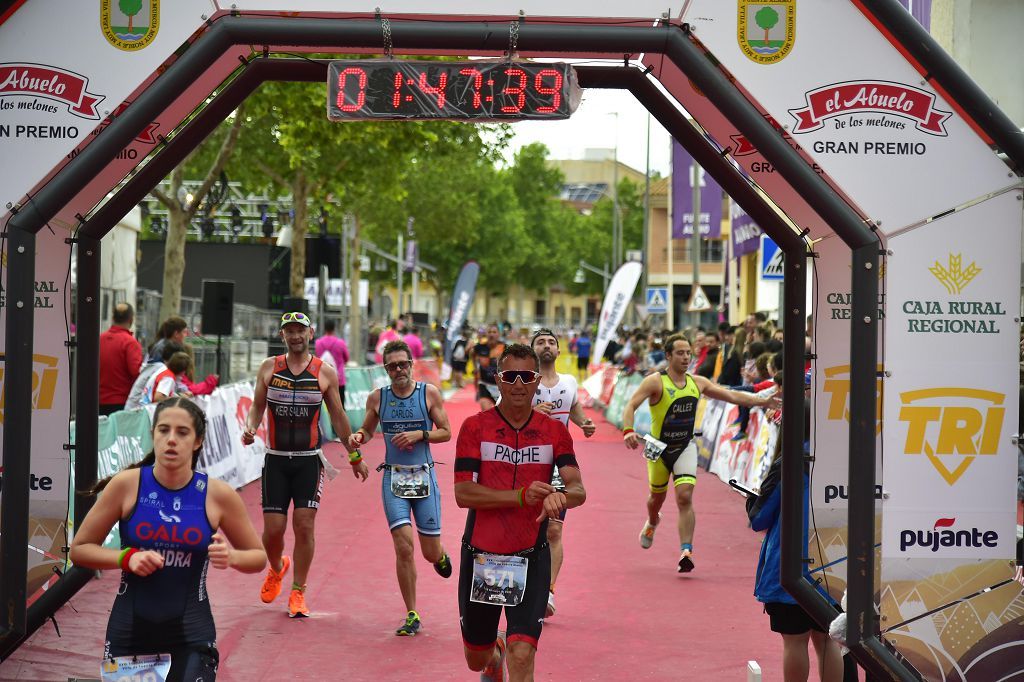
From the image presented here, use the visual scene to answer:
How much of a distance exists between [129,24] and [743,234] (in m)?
A: 24.4

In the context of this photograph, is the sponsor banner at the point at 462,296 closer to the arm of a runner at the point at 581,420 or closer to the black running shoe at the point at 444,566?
the arm of a runner at the point at 581,420

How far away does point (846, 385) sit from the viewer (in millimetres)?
7961

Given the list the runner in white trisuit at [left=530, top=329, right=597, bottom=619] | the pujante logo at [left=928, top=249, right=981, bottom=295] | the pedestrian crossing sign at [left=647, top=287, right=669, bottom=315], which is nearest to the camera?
the pujante logo at [left=928, top=249, right=981, bottom=295]

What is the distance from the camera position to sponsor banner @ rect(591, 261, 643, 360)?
3083 cm

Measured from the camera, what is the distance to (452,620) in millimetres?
9633

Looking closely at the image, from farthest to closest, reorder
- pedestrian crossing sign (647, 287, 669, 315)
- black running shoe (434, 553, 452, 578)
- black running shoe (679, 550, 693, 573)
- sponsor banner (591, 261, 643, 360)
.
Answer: pedestrian crossing sign (647, 287, 669, 315) → sponsor banner (591, 261, 643, 360) → black running shoe (679, 550, 693, 573) → black running shoe (434, 553, 452, 578)

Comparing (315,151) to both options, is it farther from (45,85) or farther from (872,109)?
(872,109)

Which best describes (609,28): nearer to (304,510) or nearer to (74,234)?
(74,234)

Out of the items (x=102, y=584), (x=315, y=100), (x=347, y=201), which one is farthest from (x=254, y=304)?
(x=102, y=584)

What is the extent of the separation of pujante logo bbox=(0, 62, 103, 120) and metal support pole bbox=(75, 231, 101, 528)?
1.86 m

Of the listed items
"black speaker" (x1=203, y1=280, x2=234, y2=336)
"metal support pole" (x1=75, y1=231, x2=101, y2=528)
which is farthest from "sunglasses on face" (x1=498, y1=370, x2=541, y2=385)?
"black speaker" (x1=203, y1=280, x2=234, y2=336)

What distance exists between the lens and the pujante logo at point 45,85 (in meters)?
6.75

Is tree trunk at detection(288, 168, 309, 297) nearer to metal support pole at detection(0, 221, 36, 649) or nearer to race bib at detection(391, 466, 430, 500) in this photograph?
race bib at detection(391, 466, 430, 500)

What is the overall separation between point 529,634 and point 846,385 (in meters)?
2.78
